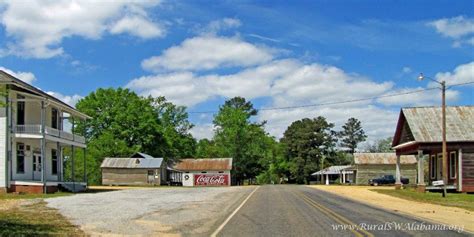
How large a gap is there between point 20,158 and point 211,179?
45795 millimetres

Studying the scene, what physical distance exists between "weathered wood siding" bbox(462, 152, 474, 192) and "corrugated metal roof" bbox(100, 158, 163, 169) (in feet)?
152

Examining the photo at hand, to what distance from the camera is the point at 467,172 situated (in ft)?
133

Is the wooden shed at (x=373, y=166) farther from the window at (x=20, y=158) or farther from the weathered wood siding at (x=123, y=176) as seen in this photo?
the window at (x=20, y=158)

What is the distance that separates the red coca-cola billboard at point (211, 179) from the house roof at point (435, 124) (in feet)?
139

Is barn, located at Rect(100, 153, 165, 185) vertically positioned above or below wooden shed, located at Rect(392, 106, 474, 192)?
below

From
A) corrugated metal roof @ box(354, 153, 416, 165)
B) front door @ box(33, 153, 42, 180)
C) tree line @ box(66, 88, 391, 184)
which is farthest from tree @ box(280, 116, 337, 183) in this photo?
front door @ box(33, 153, 42, 180)

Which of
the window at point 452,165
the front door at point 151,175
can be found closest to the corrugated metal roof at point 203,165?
the front door at point 151,175

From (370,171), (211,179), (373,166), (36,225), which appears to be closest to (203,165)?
(211,179)

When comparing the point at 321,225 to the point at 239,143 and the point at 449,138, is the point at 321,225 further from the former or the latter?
the point at 239,143

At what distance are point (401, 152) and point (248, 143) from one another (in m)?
61.1

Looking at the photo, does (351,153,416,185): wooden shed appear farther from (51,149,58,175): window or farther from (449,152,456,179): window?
(51,149,58,175): window

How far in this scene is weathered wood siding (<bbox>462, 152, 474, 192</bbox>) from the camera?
132 ft

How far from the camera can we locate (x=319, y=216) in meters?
18.3

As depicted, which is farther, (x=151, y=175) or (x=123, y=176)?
(x=151, y=175)
